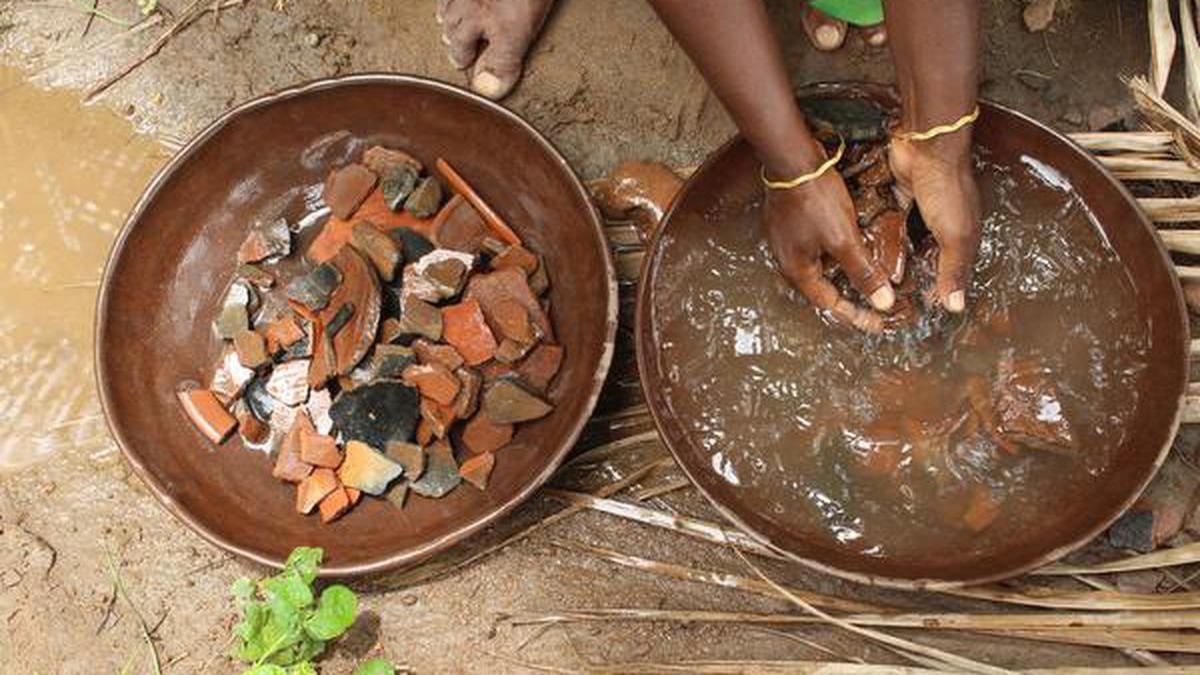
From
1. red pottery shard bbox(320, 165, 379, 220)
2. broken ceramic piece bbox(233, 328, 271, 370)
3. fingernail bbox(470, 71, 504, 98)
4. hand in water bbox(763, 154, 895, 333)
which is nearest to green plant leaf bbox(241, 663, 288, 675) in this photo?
broken ceramic piece bbox(233, 328, 271, 370)

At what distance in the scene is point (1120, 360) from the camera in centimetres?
205

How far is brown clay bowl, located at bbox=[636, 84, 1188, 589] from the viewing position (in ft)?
6.39

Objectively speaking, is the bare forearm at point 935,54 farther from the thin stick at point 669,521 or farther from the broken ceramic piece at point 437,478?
the broken ceramic piece at point 437,478

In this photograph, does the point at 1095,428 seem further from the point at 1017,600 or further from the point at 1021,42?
the point at 1021,42

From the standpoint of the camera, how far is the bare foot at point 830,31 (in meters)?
2.42

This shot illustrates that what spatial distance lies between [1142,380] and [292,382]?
156 centimetres

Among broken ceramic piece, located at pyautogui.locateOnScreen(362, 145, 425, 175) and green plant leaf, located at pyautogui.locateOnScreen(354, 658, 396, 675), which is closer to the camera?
green plant leaf, located at pyautogui.locateOnScreen(354, 658, 396, 675)

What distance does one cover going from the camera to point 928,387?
6.86 feet

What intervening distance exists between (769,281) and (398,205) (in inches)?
29.6

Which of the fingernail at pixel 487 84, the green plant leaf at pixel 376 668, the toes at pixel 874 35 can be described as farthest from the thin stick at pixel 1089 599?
the fingernail at pixel 487 84

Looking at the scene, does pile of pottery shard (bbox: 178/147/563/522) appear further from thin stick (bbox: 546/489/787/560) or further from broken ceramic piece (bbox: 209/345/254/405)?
thin stick (bbox: 546/489/787/560)

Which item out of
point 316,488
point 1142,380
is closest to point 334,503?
point 316,488

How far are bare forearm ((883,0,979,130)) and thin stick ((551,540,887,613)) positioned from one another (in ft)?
2.88

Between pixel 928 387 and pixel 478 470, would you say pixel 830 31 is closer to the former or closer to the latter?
pixel 928 387
